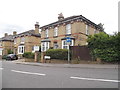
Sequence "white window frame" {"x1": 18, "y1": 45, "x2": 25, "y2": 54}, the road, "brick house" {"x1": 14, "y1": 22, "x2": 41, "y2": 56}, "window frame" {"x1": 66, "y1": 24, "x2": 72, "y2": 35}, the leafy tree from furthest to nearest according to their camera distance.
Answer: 1. "white window frame" {"x1": 18, "y1": 45, "x2": 25, "y2": 54}
2. "brick house" {"x1": 14, "y1": 22, "x2": 41, "y2": 56}
3. "window frame" {"x1": 66, "y1": 24, "x2": 72, "y2": 35}
4. the leafy tree
5. the road

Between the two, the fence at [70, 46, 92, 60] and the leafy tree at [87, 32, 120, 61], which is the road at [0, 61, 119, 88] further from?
the fence at [70, 46, 92, 60]

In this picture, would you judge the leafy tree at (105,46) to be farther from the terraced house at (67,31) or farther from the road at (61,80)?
the terraced house at (67,31)

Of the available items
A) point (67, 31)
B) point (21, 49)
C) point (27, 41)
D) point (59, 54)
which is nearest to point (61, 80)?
point (59, 54)

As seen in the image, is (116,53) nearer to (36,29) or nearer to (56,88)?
(56,88)

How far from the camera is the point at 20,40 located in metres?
37.9

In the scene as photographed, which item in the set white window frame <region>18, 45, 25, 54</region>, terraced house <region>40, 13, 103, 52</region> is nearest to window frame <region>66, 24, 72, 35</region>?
terraced house <region>40, 13, 103, 52</region>

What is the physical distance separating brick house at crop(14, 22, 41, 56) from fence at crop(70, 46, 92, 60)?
19667mm

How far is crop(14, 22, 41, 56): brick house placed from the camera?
35656 mm

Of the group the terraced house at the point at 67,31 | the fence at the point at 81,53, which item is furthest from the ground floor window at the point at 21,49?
the fence at the point at 81,53

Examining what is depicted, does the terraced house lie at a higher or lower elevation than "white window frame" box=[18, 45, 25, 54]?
higher

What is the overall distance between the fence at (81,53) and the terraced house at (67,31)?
17.3 feet

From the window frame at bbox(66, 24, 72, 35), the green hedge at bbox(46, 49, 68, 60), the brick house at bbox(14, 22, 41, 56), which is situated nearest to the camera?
the green hedge at bbox(46, 49, 68, 60)

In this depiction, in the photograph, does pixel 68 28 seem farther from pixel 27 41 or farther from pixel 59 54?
pixel 27 41

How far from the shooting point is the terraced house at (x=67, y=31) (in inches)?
919
